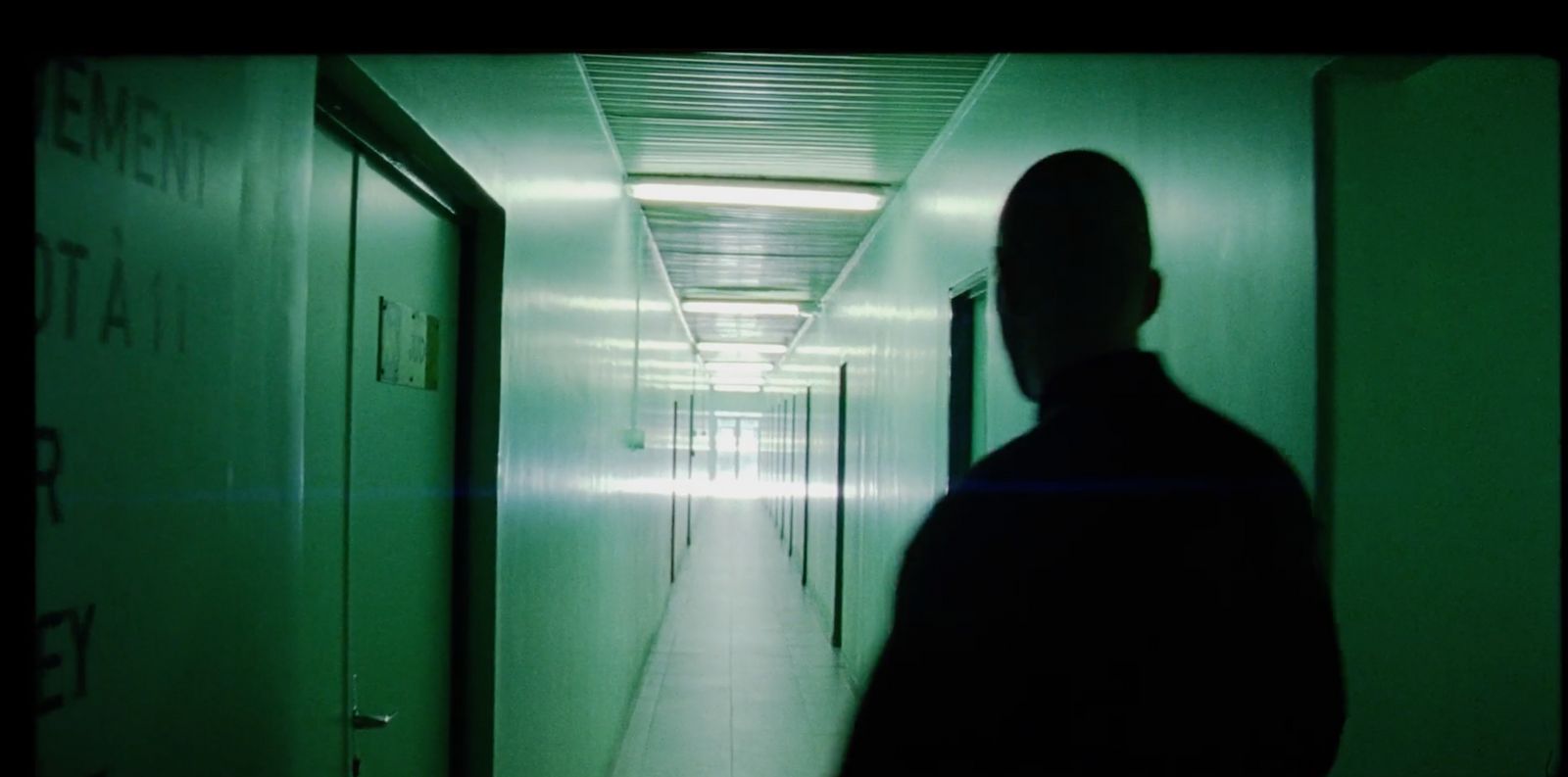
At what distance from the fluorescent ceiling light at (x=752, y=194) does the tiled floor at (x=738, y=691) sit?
2.97 metres

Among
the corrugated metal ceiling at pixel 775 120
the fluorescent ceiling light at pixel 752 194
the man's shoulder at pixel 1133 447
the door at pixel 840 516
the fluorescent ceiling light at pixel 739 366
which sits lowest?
the door at pixel 840 516

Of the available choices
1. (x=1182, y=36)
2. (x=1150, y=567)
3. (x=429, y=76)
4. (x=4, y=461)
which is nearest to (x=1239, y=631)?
(x=1150, y=567)

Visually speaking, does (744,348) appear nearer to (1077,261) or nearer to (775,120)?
(775,120)

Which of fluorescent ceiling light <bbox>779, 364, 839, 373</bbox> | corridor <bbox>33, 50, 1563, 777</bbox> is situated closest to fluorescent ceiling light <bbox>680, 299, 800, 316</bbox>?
fluorescent ceiling light <bbox>779, 364, 839, 373</bbox>

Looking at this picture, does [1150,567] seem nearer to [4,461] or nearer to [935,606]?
[935,606]

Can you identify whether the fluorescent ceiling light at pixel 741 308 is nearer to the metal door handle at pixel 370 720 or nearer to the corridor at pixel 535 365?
the corridor at pixel 535 365

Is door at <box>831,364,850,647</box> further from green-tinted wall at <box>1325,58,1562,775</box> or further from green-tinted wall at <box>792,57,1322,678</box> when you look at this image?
green-tinted wall at <box>1325,58,1562,775</box>

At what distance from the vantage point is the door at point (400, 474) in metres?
1.61

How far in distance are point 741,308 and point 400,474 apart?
8315 mm

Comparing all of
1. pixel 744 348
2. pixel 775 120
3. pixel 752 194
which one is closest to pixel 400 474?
pixel 775 120

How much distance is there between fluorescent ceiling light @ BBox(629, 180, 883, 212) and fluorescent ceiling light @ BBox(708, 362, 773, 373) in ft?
38.2

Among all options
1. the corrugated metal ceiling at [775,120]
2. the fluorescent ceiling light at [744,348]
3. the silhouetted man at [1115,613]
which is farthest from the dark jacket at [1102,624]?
the fluorescent ceiling light at [744,348]

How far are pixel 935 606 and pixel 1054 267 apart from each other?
1.61 ft

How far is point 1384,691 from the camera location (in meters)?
1.49
